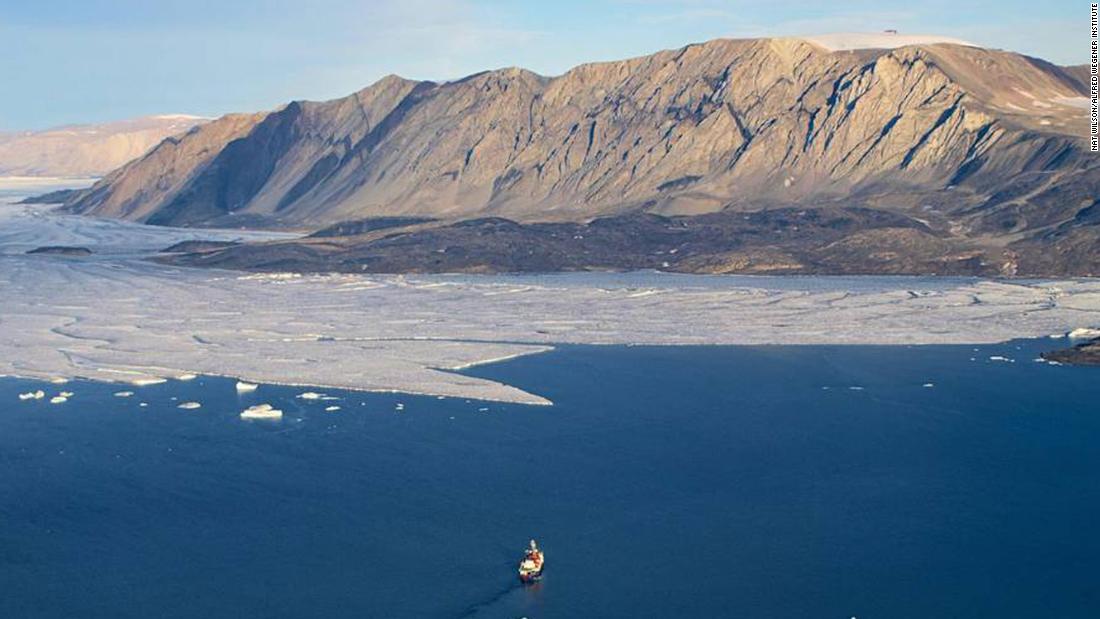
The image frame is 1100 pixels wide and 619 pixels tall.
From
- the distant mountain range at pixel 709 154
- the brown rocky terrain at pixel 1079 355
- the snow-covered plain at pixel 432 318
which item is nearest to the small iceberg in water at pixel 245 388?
the snow-covered plain at pixel 432 318

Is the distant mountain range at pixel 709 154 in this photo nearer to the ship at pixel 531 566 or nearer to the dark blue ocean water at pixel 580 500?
the dark blue ocean water at pixel 580 500

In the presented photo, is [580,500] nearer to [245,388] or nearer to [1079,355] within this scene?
[245,388]

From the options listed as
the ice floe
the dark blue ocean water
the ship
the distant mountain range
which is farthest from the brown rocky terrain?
the distant mountain range

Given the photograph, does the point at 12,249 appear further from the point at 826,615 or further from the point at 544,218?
the point at 826,615

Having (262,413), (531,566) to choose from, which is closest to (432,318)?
(262,413)

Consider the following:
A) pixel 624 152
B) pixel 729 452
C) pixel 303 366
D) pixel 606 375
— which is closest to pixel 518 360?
pixel 606 375

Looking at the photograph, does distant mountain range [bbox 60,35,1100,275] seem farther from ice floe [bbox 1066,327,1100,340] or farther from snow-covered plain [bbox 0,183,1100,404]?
ice floe [bbox 1066,327,1100,340]
